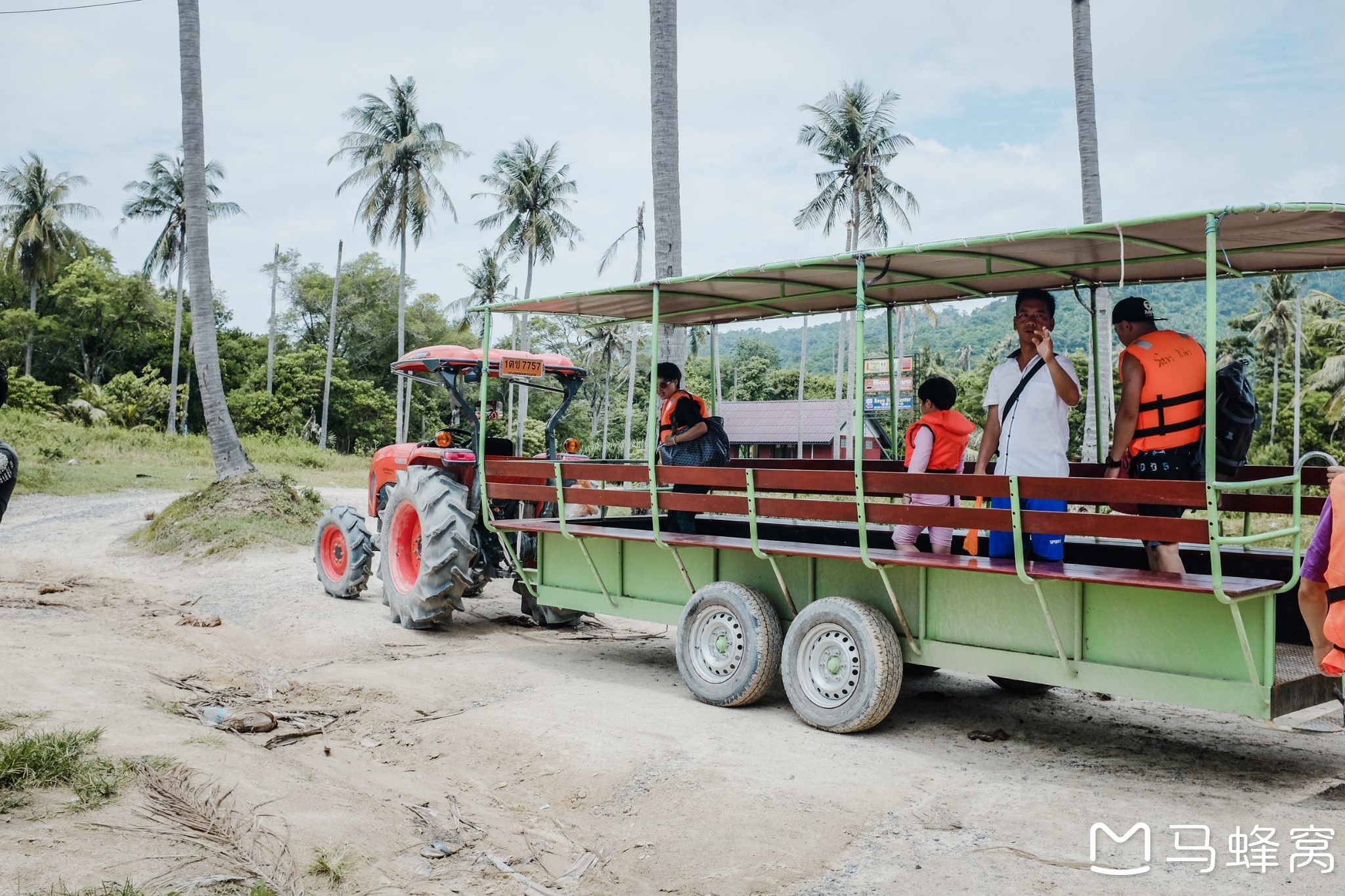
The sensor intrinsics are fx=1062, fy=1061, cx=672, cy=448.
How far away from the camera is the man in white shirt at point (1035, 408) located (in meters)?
5.71

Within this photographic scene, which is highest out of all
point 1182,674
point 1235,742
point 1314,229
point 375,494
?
point 1314,229

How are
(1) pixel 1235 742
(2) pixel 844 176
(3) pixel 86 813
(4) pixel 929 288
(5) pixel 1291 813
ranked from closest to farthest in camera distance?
1. (3) pixel 86 813
2. (5) pixel 1291 813
3. (1) pixel 1235 742
4. (4) pixel 929 288
5. (2) pixel 844 176

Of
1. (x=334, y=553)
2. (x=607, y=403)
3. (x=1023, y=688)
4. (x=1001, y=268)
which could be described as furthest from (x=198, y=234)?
(x=607, y=403)

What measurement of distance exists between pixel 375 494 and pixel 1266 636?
8748 millimetres

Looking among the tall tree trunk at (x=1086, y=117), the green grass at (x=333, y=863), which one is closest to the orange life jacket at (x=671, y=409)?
the green grass at (x=333, y=863)

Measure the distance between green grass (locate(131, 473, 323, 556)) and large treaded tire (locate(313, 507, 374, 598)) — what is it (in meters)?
3.13

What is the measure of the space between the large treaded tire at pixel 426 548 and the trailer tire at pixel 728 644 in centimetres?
255

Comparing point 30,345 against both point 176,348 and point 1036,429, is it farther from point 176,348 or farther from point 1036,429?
point 1036,429

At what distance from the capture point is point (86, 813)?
4113 mm

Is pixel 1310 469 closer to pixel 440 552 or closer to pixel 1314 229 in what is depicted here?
pixel 1314 229

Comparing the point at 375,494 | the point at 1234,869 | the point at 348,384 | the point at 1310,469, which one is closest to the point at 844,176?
the point at 348,384

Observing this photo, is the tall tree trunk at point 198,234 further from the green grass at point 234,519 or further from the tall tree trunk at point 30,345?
the tall tree trunk at point 30,345

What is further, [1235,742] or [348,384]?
[348,384]
